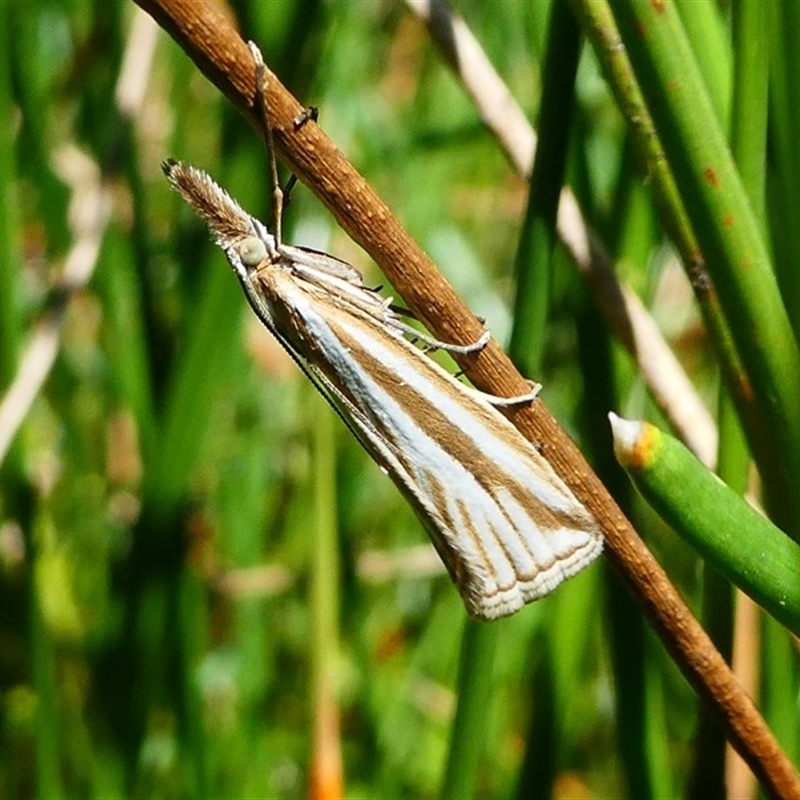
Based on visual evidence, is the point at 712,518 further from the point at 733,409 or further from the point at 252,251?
the point at 252,251

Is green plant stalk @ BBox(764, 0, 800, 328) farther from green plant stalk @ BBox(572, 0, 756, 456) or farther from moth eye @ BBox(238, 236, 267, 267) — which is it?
moth eye @ BBox(238, 236, 267, 267)

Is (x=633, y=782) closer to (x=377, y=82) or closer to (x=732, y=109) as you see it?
(x=732, y=109)

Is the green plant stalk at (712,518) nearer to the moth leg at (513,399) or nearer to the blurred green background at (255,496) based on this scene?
the moth leg at (513,399)

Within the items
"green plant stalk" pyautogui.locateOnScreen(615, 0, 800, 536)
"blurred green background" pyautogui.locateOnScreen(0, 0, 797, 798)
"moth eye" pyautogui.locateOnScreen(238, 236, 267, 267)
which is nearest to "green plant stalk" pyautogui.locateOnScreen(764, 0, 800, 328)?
"green plant stalk" pyautogui.locateOnScreen(615, 0, 800, 536)

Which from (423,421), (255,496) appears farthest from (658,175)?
(255,496)

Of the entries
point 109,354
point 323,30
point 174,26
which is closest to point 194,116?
point 109,354

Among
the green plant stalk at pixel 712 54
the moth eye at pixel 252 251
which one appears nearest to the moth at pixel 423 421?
the moth eye at pixel 252 251
